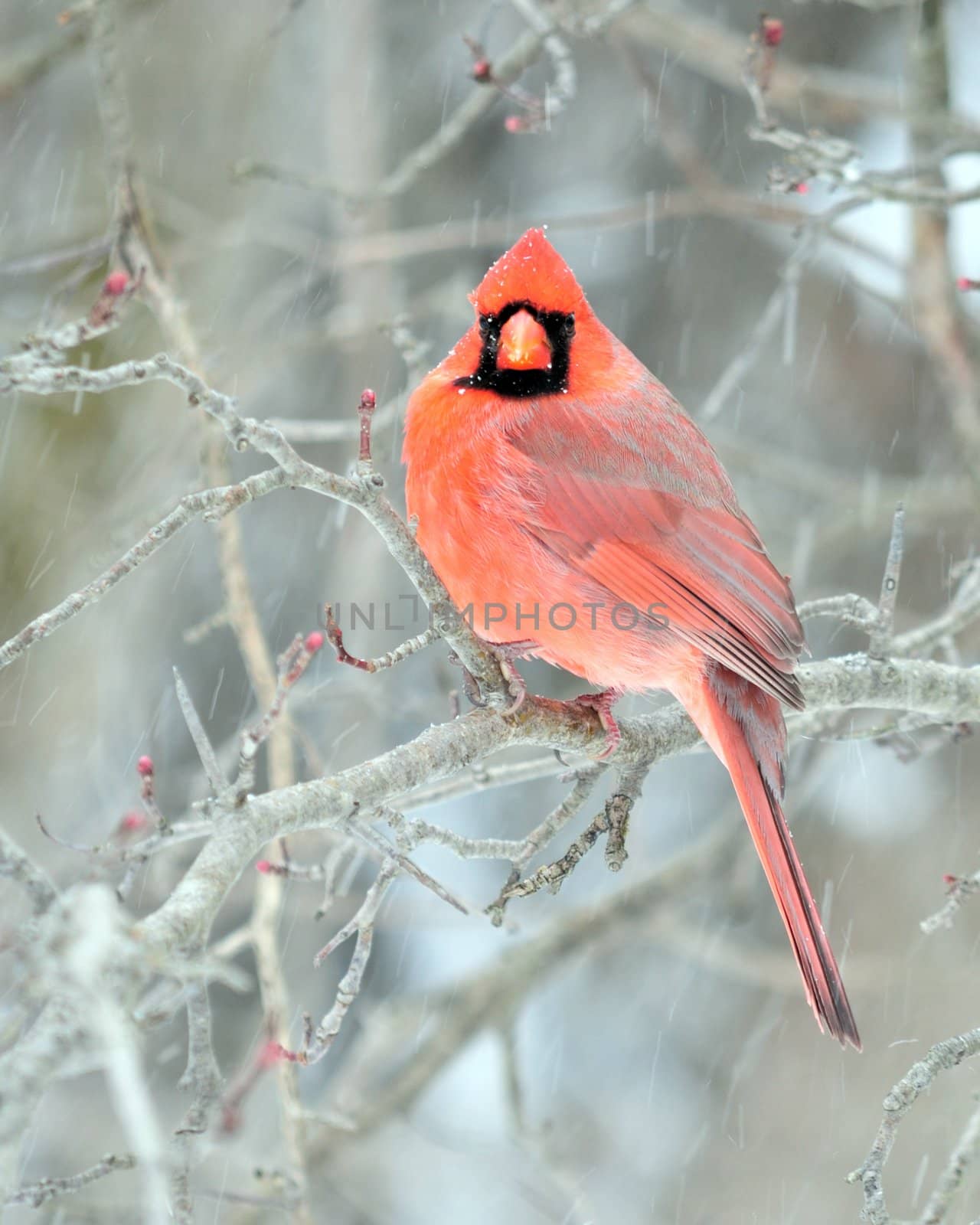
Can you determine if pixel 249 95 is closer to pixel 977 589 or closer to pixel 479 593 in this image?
pixel 479 593

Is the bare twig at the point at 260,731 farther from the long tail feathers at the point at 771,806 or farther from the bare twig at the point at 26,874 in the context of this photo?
the long tail feathers at the point at 771,806

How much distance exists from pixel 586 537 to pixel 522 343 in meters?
0.47

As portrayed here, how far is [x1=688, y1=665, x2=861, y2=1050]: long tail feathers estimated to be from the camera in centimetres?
265

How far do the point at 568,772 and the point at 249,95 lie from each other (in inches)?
134

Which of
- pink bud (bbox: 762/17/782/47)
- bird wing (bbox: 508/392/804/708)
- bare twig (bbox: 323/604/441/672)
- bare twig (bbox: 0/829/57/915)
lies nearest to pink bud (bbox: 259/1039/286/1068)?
bare twig (bbox: 0/829/57/915)

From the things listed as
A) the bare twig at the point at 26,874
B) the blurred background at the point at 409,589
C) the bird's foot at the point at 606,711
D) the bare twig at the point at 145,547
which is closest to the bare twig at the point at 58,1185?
the bare twig at the point at 26,874

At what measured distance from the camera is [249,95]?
5129 mm

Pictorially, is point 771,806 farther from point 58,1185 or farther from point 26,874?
point 26,874

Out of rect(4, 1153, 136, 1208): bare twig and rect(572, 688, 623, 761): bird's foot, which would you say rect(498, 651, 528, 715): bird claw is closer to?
rect(572, 688, 623, 761): bird's foot

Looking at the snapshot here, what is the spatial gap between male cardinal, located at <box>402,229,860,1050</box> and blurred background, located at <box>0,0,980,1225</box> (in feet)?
2.49

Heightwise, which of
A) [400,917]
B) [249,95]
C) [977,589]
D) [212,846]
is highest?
[249,95]

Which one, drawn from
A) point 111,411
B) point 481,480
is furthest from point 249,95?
point 481,480

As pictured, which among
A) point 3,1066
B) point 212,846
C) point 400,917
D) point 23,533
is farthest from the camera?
point 23,533

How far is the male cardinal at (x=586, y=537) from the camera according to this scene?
2.96m
